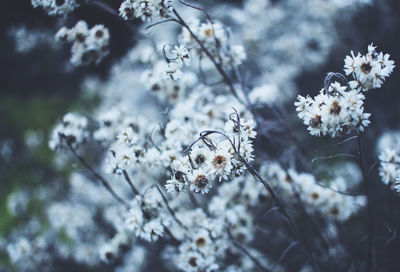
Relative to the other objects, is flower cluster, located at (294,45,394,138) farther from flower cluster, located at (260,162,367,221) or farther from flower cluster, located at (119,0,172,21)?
flower cluster, located at (260,162,367,221)

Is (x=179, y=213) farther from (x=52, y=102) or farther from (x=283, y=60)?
(x=52, y=102)

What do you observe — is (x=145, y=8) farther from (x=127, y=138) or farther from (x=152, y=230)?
(x=152, y=230)

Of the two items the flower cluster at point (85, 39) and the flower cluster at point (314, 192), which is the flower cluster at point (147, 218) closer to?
the flower cluster at point (314, 192)

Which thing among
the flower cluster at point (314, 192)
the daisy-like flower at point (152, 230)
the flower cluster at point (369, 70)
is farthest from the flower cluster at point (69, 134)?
the flower cluster at point (369, 70)

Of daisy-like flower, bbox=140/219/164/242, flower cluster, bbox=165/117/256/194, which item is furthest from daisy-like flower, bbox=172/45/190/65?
daisy-like flower, bbox=140/219/164/242

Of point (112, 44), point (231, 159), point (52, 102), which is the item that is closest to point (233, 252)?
point (231, 159)
